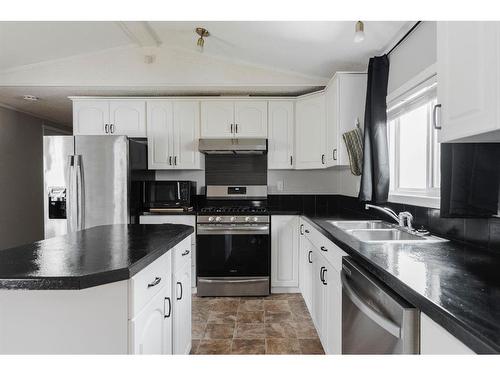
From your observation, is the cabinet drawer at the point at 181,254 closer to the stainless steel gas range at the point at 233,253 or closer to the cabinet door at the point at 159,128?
the stainless steel gas range at the point at 233,253

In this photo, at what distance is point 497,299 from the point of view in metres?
0.86

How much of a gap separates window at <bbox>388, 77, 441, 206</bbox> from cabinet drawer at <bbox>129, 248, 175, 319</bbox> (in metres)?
1.59

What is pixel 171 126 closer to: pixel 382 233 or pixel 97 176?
pixel 97 176

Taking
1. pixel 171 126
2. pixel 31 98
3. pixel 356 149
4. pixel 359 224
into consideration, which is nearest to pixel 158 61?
pixel 171 126

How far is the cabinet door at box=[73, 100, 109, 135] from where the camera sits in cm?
361

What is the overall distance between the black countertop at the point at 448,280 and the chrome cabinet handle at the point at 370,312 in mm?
113

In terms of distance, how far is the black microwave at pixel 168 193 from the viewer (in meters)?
3.53

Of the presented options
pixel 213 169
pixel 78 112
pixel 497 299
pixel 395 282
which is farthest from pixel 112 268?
pixel 78 112

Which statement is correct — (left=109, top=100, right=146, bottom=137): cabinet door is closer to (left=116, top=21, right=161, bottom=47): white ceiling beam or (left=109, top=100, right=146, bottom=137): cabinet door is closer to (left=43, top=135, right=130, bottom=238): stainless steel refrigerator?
(left=43, top=135, right=130, bottom=238): stainless steel refrigerator

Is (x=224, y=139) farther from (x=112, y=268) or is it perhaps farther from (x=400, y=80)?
(x=112, y=268)

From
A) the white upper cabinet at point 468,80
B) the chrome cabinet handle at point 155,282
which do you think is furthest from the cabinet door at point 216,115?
the white upper cabinet at point 468,80

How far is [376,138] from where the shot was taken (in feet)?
8.21

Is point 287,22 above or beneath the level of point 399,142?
above
